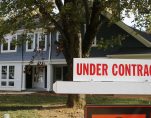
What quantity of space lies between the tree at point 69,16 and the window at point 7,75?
1017 inches

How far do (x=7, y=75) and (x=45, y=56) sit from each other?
5.96 m

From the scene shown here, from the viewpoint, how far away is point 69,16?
741 inches

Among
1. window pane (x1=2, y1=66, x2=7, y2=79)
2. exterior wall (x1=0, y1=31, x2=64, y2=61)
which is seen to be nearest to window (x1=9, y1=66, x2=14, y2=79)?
window pane (x1=2, y1=66, x2=7, y2=79)

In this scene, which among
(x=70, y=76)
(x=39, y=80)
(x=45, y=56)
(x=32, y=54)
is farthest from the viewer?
(x=39, y=80)

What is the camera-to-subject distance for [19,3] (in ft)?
59.2

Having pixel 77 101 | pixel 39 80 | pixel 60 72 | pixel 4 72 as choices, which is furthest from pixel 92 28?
pixel 4 72

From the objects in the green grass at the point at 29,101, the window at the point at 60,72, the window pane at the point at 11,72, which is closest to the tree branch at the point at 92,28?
the green grass at the point at 29,101

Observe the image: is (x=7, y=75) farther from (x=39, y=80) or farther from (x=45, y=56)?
(x=45, y=56)

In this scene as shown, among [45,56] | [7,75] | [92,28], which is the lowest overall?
[7,75]

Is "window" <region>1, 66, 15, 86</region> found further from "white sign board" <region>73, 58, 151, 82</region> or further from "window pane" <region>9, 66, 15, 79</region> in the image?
"white sign board" <region>73, 58, 151, 82</region>

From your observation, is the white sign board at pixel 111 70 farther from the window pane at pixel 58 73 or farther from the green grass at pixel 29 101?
the window pane at pixel 58 73

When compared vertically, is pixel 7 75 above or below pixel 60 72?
below

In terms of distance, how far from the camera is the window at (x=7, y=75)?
46.4 meters

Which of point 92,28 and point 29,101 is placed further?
point 29,101
